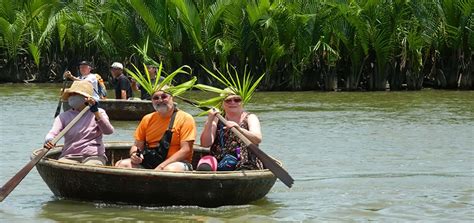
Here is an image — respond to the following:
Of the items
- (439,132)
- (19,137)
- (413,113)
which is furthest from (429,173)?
(413,113)

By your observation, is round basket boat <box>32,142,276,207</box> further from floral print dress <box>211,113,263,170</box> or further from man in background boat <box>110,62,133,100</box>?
man in background boat <box>110,62,133,100</box>

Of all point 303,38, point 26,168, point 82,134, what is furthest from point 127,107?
point 303,38

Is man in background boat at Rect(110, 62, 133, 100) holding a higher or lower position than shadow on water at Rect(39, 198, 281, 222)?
higher

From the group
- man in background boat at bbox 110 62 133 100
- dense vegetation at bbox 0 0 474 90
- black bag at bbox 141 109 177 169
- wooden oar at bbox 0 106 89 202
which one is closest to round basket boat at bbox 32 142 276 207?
wooden oar at bbox 0 106 89 202

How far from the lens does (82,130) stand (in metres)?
9.34

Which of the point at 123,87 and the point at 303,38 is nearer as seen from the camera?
the point at 123,87

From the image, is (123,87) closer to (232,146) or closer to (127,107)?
(127,107)

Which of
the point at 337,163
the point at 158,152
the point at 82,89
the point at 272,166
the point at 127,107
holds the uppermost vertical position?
the point at 82,89

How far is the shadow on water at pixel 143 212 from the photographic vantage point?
8750 mm

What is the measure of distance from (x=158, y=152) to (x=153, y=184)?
1.97 feet

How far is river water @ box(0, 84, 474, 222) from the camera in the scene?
9.07 m

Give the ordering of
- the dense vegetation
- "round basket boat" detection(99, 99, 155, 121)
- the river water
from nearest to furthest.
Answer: the river water
"round basket boat" detection(99, 99, 155, 121)
the dense vegetation

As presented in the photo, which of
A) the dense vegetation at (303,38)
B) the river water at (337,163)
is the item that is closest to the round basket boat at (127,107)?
the river water at (337,163)

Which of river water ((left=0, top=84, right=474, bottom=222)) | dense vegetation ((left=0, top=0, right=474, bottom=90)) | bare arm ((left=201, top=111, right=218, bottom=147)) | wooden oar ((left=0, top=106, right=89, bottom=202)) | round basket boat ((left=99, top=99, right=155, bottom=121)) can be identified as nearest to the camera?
wooden oar ((left=0, top=106, right=89, bottom=202))
